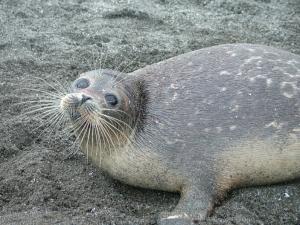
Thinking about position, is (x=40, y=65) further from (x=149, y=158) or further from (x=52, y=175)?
(x=149, y=158)

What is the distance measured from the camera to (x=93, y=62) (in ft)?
21.0

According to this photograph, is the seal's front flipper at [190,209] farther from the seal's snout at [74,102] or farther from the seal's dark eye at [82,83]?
the seal's dark eye at [82,83]

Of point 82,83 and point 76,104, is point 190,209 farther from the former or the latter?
point 82,83

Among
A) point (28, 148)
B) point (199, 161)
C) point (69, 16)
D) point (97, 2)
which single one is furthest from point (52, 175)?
point (97, 2)

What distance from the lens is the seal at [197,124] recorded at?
4188 millimetres

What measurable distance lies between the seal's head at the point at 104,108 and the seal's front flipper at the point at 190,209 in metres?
0.70

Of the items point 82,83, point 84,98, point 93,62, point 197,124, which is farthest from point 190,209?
point 93,62

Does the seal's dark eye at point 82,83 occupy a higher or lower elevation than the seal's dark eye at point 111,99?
higher

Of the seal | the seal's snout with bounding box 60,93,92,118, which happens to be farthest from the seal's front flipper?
the seal's snout with bounding box 60,93,92,118

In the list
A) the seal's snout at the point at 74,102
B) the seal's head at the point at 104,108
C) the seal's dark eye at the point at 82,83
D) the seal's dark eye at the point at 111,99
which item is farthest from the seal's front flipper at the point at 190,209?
the seal's dark eye at the point at 82,83

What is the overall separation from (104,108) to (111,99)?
0.13 metres

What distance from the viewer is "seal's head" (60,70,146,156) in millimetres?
4199

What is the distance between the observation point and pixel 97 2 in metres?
7.89

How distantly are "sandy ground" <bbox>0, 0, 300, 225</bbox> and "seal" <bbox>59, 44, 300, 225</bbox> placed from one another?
0.55 feet
